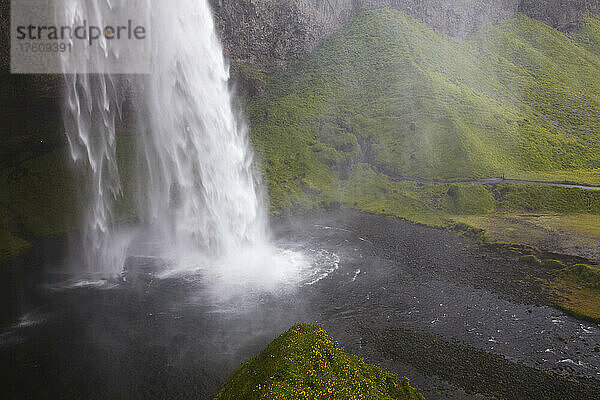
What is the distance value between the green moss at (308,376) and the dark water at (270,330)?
13.8 ft

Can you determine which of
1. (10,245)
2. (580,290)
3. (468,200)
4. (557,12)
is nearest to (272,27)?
(468,200)

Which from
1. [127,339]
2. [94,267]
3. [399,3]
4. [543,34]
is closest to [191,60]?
[94,267]

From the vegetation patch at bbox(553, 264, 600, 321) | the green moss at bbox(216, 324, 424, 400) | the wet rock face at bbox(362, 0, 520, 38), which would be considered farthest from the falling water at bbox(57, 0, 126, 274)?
the wet rock face at bbox(362, 0, 520, 38)

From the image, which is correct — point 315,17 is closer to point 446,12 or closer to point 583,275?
point 446,12

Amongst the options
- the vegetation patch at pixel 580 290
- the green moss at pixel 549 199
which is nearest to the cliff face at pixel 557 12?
the green moss at pixel 549 199

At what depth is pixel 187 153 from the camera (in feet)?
181

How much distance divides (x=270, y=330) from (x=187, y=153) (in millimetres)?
32815

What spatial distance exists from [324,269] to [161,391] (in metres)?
22.8

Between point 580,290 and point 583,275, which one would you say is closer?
point 580,290

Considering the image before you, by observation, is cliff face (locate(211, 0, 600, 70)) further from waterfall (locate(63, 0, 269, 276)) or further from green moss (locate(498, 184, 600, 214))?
green moss (locate(498, 184, 600, 214))

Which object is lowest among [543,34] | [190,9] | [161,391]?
[161,391]

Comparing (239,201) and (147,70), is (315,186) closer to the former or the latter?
(239,201)

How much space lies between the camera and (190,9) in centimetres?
5188

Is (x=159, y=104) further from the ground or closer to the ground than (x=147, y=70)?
closer to the ground
